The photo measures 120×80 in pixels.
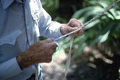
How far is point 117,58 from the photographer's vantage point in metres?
1.57

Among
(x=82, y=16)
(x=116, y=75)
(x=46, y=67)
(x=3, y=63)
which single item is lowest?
(x=46, y=67)

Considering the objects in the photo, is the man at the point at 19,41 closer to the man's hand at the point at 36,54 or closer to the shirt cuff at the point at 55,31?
the man's hand at the point at 36,54

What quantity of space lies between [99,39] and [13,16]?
1.00 metres

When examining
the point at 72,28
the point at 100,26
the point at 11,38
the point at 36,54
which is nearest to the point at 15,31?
the point at 11,38

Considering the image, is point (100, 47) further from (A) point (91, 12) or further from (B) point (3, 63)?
(B) point (3, 63)

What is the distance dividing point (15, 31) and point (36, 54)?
0.46 feet

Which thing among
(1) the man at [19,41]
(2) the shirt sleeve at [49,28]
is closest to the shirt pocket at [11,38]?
(1) the man at [19,41]

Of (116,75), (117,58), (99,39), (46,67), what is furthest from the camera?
(46,67)

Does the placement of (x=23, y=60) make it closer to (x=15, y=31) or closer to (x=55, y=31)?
(x=15, y=31)

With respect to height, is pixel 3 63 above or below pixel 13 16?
below

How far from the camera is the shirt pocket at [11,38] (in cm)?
53

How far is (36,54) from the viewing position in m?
0.53

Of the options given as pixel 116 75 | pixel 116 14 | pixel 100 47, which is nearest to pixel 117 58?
pixel 116 75

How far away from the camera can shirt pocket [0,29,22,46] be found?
527mm
